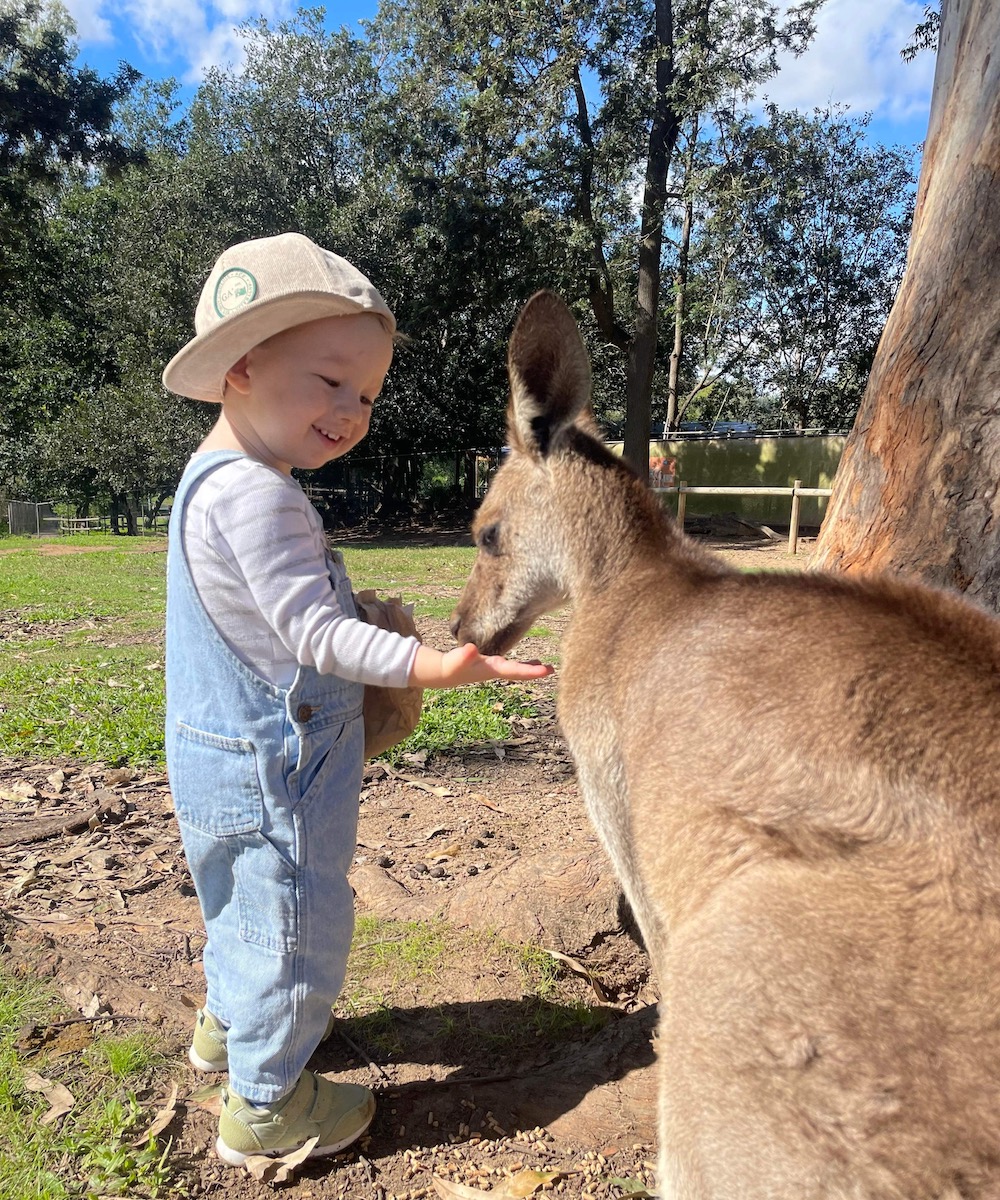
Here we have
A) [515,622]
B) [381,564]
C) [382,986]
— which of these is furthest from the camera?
[381,564]

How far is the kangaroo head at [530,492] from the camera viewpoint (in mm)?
2402

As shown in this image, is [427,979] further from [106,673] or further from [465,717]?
[106,673]

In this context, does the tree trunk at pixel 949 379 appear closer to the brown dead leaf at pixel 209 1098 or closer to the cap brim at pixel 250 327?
the cap brim at pixel 250 327

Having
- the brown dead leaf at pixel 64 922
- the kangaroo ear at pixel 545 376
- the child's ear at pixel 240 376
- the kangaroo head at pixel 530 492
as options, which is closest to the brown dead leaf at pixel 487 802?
the kangaroo head at pixel 530 492

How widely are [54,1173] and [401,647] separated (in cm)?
149

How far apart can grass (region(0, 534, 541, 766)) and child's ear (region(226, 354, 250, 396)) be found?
2.82 m

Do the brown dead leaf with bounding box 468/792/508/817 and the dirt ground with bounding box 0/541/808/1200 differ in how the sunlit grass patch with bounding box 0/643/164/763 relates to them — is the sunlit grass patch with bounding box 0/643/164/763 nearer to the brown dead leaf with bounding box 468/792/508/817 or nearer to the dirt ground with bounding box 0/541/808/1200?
the dirt ground with bounding box 0/541/808/1200

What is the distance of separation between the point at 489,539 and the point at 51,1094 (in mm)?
1885

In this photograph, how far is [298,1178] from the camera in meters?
2.21

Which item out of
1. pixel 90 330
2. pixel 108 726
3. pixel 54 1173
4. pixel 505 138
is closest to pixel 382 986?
pixel 54 1173

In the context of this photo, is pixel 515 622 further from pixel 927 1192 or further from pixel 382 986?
pixel 927 1192

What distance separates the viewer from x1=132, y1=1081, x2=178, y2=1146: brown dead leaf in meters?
2.25

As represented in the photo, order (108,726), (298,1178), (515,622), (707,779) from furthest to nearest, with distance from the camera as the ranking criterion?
1. (108,726)
2. (515,622)
3. (298,1178)
4. (707,779)

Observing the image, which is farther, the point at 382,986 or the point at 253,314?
the point at 382,986
